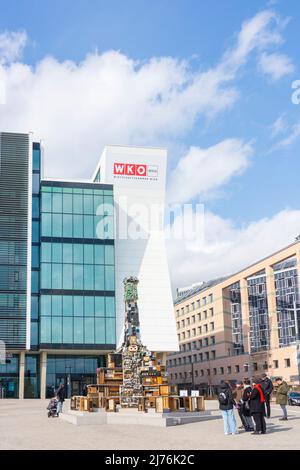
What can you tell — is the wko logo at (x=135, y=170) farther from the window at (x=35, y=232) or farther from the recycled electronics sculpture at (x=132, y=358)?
the recycled electronics sculpture at (x=132, y=358)

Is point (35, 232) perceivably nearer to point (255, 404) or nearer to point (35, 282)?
point (35, 282)

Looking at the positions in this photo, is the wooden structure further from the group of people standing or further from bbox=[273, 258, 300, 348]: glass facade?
bbox=[273, 258, 300, 348]: glass facade

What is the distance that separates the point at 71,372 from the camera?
63.4m

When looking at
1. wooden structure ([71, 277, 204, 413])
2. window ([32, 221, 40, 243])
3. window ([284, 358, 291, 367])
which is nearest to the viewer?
wooden structure ([71, 277, 204, 413])

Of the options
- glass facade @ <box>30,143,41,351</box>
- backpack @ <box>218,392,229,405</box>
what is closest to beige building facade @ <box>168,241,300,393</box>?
glass facade @ <box>30,143,41,351</box>

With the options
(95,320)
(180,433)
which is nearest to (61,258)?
(95,320)

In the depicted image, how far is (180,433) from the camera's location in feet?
57.9

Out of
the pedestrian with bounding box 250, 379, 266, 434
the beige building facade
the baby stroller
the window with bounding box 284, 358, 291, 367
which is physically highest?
the beige building facade

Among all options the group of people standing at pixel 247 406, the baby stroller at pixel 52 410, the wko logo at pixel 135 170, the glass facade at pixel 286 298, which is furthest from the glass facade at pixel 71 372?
the group of people standing at pixel 247 406

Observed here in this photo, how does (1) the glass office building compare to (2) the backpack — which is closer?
(2) the backpack

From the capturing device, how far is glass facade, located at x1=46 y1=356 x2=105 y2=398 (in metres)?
62.5

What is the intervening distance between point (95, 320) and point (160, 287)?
9.00 m

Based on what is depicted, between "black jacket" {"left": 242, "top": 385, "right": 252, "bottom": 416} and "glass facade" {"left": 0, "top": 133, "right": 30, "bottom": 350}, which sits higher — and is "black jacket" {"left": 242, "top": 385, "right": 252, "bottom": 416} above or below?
below
